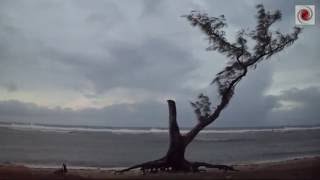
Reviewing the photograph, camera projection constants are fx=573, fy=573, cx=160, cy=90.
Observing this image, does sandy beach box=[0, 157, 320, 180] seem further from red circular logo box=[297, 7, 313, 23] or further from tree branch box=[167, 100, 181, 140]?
red circular logo box=[297, 7, 313, 23]

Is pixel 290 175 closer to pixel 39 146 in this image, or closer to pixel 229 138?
pixel 39 146

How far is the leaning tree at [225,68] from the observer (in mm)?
9281

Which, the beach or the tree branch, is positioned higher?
the tree branch

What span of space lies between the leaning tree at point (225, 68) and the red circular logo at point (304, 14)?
0.40 m

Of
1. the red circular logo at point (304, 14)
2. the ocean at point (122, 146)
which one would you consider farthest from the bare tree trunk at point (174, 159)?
the red circular logo at point (304, 14)

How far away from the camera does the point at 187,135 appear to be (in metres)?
9.42

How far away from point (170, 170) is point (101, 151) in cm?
442

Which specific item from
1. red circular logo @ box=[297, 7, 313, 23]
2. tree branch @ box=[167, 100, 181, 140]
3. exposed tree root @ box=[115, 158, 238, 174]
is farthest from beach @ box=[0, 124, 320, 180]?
red circular logo @ box=[297, 7, 313, 23]

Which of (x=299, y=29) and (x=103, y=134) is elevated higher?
(x=299, y=29)

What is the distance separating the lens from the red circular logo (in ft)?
29.1

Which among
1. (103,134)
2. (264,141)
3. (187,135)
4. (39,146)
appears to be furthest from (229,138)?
(187,135)


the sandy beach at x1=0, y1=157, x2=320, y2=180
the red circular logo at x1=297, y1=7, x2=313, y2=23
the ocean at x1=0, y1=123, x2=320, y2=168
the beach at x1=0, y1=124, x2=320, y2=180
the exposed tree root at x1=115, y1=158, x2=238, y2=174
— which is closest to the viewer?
the sandy beach at x1=0, y1=157, x2=320, y2=180

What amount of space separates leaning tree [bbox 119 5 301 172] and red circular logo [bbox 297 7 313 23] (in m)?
0.40

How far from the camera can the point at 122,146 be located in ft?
48.8
